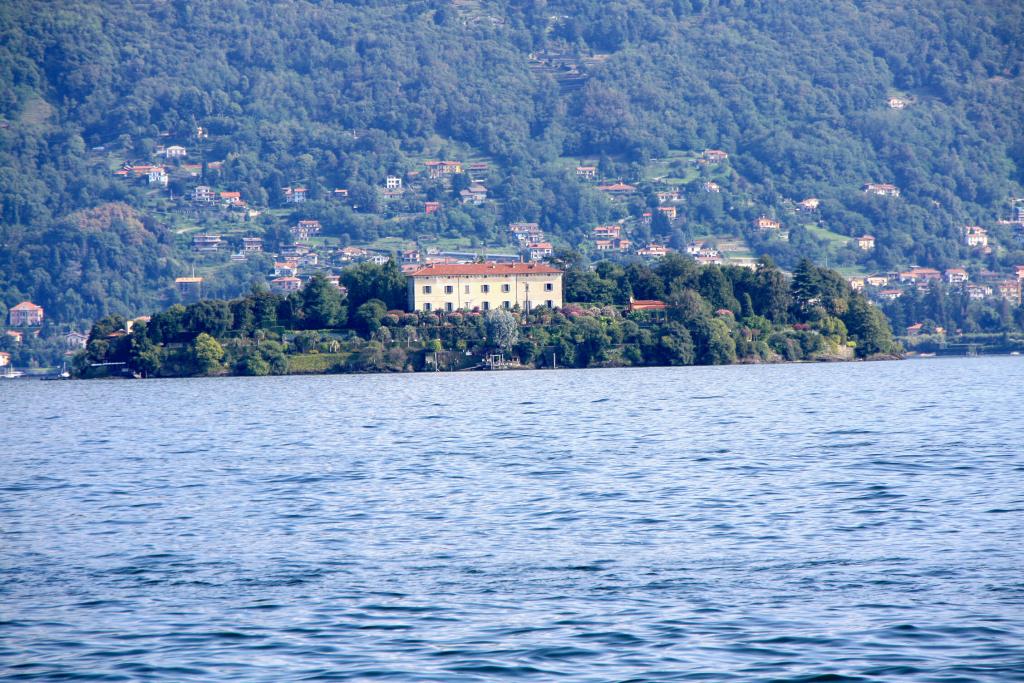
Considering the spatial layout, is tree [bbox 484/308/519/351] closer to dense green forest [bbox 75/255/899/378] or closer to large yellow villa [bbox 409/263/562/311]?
dense green forest [bbox 75/255/899/378]

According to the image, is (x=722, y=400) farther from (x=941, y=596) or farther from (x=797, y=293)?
(x=797, y=293)

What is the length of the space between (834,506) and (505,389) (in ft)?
187

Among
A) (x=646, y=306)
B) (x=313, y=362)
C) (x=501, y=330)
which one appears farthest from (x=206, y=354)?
(x=646, y=306)

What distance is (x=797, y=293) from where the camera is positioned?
138 m

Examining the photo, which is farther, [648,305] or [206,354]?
[648,305]

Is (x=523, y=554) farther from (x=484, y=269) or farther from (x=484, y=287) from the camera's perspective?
(x=484, y=269)

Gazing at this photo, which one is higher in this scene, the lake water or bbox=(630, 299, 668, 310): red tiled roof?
bbox=(630, 299, 668, 310): red tiled roof

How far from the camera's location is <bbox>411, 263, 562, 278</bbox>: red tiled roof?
13750cm

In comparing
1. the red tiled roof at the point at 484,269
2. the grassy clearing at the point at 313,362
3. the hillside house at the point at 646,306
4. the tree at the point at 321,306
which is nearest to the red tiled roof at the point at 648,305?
the hillside house at the point at 646,306

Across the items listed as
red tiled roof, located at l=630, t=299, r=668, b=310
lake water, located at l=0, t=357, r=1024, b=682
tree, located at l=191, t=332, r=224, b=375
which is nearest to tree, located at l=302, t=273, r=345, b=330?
tree, located at l=191, t=332, r=224, b=375

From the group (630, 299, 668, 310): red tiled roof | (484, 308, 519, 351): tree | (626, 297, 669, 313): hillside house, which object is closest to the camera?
(484, 308, 519, 351): tree

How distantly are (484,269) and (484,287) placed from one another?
194cm

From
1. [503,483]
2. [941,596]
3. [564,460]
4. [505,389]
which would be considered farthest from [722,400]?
[941,596]

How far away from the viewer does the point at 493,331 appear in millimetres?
122750
